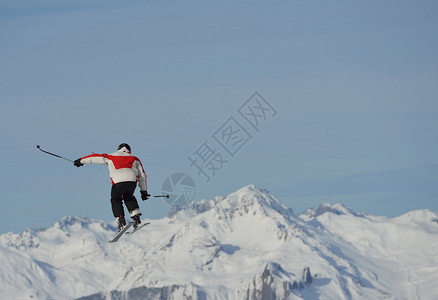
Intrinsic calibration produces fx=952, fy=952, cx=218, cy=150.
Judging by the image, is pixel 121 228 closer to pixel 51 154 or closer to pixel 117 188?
pixel 117 188

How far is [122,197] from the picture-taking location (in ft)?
127

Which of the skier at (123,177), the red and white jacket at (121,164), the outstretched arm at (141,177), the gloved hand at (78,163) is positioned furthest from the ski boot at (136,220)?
the gloved hand at (78,163)

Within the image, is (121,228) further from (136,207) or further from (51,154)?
(51,154)

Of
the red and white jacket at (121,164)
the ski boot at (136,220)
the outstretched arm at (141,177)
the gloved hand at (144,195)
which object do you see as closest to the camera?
the red and white jacket at (121,164)

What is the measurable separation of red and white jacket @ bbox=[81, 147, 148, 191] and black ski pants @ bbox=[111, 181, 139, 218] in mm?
209

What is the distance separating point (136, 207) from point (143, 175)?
4.46 feet

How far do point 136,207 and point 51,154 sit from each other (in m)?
4.32

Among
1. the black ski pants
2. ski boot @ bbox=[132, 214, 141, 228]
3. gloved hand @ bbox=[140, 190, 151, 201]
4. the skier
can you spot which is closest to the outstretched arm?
the skier

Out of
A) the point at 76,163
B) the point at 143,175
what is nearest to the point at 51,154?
the point at 76,163

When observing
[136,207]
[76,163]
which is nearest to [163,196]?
[136,207]

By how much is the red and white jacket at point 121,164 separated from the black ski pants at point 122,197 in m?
0.21

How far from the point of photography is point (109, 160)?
37.9 m

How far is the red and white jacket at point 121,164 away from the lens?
1492 inches

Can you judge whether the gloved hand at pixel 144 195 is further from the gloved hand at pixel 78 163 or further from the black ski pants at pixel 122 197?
the gloved hand at pixel 78 163
